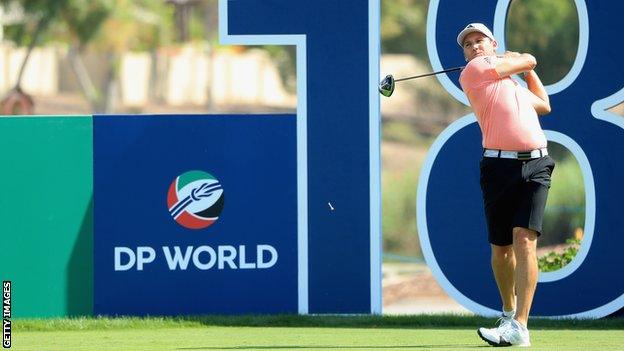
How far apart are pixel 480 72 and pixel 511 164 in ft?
1.67

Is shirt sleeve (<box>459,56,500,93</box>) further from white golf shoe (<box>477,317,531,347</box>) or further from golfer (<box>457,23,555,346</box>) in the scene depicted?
white golf shoe (<box>477,317,531,347</box>)

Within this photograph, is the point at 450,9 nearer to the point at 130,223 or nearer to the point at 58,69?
the point at 130,223

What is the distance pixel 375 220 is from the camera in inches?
393

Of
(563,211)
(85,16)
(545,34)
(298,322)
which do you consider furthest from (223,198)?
(545,34)

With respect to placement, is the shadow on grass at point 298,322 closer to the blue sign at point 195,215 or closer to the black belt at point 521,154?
the blue sign at point 195,215

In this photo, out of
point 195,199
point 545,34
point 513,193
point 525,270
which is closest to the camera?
point 525,270

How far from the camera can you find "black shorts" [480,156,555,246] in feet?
26.3

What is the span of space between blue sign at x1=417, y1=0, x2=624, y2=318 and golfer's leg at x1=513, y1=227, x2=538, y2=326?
197 cm

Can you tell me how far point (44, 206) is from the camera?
9773mm

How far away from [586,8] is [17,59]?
130 feet

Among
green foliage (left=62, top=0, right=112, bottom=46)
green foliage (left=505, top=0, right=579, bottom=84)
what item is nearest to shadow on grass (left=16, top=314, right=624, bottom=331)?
green foliage (left=62, top=0, right=112, bottom=46)

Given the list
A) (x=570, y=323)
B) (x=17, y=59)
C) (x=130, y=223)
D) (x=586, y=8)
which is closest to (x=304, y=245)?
(x=130, y=223)

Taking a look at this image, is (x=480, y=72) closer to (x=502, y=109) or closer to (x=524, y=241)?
(x=502, y=109)

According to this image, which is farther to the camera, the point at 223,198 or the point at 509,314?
the point at 223,198
